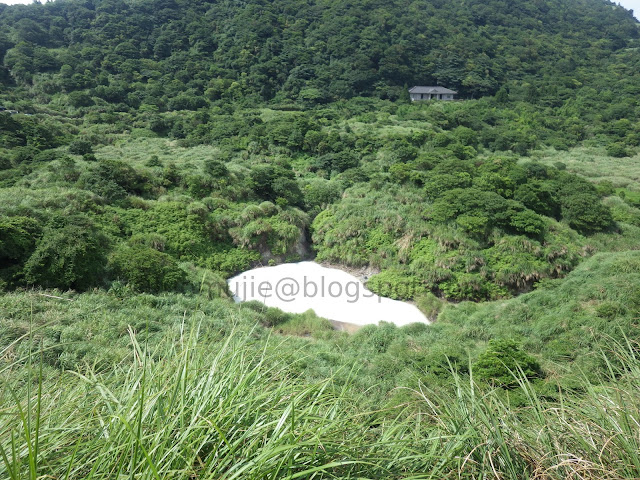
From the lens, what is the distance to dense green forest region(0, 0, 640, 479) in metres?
1.26

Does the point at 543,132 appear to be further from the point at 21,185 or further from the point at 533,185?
the point at 21,185

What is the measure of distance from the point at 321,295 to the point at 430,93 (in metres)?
31.7

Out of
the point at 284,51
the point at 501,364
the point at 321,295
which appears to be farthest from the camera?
the point at 284,51

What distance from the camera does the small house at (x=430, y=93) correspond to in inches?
1385

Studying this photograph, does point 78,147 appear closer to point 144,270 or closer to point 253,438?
point 144,270

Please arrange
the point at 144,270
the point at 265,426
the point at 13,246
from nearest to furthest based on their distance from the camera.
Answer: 1. the point at 265,426
2. the point at 13,246
3. the point at 144,270

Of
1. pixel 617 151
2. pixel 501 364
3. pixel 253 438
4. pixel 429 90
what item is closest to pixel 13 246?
pixel 253 438

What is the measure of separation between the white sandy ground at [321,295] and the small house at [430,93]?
97.4 feet

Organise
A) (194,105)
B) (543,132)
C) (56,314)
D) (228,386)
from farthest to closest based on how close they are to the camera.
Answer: (194,105) < (543,132) < (56,314) < (228,386)

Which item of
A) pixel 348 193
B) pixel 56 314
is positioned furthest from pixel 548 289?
pixel 56 314

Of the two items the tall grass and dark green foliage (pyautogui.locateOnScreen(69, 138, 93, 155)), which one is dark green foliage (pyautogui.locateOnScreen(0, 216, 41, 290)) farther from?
dark green foliage (pyautogui.locateOnScreen(69, 138, 93, 155))

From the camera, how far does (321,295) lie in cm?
1071

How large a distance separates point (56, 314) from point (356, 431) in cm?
614

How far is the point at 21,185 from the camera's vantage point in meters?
11.0
